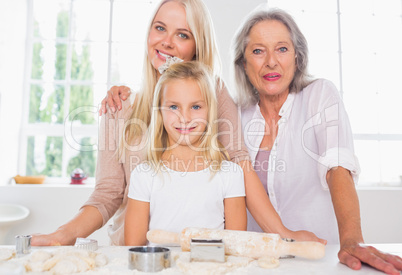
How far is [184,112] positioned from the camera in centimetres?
125

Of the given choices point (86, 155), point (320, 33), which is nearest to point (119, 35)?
point (86, 155)

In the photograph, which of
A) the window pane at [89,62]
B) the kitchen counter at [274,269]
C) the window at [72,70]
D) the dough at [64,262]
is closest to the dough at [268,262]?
the kitchen counter at [274,269]

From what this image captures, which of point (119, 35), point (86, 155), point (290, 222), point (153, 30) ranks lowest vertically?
point (290, 222)

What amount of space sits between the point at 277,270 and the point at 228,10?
355 centimetres

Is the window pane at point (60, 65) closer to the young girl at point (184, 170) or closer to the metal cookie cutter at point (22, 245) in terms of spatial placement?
the young girl at point (184, 170)

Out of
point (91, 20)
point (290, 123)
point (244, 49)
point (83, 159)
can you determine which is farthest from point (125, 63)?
point (290, 123)

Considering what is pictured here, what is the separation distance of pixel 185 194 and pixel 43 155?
3.18 m

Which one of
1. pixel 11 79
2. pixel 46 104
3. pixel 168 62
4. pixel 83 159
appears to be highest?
A: pixel 11 79

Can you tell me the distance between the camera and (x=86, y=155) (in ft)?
13.0

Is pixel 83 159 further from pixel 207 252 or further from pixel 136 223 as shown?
pixel 207 252

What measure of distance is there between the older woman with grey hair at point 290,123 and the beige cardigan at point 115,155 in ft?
0.66

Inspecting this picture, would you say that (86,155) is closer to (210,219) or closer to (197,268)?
(210,219)

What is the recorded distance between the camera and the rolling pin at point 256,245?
2.37 feet

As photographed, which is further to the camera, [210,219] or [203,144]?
[203,144]
